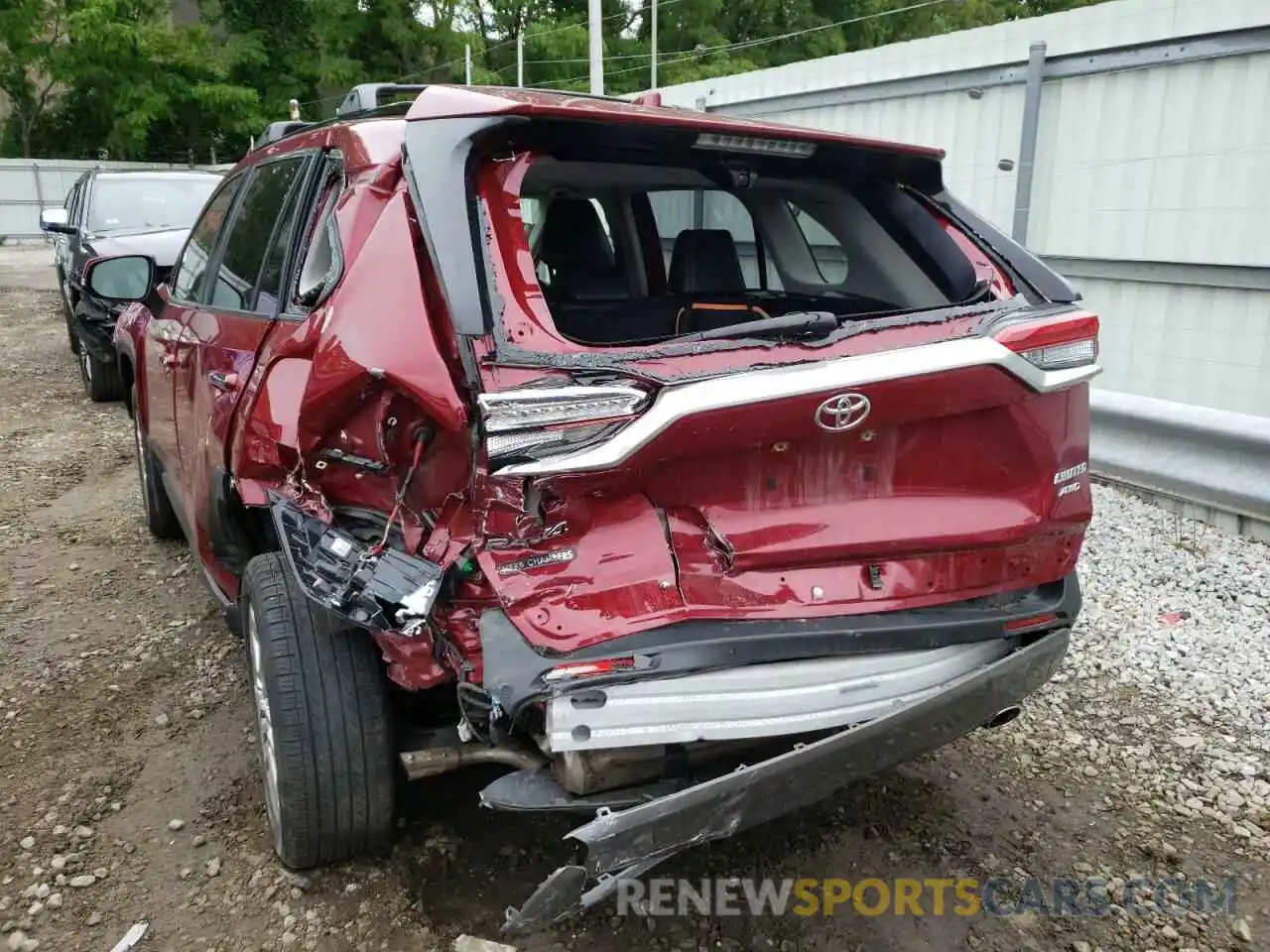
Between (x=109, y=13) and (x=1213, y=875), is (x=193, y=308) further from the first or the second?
(x=109, y=13)

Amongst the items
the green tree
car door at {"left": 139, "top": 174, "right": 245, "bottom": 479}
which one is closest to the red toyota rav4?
car door at {"left": 139, "top": 174, "right": 245, "bottom": 479}

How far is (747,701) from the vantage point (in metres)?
2.05

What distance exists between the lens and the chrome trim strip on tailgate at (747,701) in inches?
76.4

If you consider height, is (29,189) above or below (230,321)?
above

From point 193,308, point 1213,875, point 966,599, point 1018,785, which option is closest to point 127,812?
point 193,308

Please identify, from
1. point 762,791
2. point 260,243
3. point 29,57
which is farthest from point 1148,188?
point 29,57

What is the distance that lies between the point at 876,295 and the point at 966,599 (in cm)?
111

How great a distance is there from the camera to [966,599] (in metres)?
2.41

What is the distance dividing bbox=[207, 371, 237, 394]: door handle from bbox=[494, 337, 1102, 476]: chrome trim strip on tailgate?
139cm

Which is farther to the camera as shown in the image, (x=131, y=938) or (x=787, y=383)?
(x=131, y=938)

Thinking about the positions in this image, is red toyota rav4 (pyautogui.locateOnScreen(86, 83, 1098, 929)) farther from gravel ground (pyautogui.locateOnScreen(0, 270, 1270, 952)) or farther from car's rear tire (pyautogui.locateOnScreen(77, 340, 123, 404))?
car's rear tire (pyautogui.locateOnScreen(77, 340, 123, 404))

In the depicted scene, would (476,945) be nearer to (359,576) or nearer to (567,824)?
(567,824)

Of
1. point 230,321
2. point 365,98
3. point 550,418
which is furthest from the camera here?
point 230,321

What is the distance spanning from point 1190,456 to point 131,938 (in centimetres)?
495
